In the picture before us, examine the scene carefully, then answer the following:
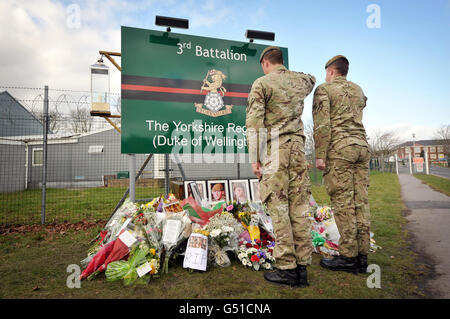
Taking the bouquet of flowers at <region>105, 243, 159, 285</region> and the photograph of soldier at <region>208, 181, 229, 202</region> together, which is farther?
the photograph of soldier at <region>208, 181, 229, 202</region>

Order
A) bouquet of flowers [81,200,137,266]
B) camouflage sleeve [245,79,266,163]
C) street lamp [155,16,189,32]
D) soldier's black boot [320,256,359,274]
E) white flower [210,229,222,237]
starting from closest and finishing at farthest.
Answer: camouflage sleeve [245,79,266,163], soldier's black boot [320,256,359,274], white flower [210,229,222,237], bouquet of flowers [81,200,137,266], street lamp [155,16,189,32]

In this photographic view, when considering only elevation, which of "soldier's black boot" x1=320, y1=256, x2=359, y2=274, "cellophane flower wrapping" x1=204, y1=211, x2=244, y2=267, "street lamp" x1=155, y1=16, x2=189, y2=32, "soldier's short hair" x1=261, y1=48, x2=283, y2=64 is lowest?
"soldier's black boot" x1=320, y1=256, x2=359, y2=274

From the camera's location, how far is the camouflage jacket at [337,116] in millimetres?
2781

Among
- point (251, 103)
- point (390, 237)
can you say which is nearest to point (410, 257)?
point (390, 237)

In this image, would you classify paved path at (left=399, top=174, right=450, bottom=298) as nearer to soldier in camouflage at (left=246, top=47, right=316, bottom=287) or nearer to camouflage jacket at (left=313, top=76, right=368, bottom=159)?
soldier in camouflage at (left=246, top=47, right=316, bottom=287)

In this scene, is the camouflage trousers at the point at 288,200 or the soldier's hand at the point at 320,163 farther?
the soldier's hand at the point at 320,163

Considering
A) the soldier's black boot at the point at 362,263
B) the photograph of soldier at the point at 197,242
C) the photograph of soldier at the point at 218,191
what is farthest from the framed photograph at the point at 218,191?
the soldier's black boot at the point at 362,263

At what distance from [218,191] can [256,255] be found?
1629mm

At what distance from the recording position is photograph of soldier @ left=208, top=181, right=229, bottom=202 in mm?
4273

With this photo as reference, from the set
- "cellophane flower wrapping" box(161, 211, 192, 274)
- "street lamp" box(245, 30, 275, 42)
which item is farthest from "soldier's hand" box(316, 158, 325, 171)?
"street lamp" box(245, 30, 275, 42)

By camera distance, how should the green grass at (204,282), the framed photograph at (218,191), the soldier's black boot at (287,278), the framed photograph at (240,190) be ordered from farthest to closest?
the framed photograph at (240,190) < the framed photograph at (218,191) < the soldier's black boot at (287,278) < the green grass at (204,282)

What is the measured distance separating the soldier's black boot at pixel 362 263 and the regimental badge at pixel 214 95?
2934 millimetres

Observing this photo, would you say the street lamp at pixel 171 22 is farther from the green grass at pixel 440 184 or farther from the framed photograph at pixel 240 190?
the green grass at pixel 440 184
